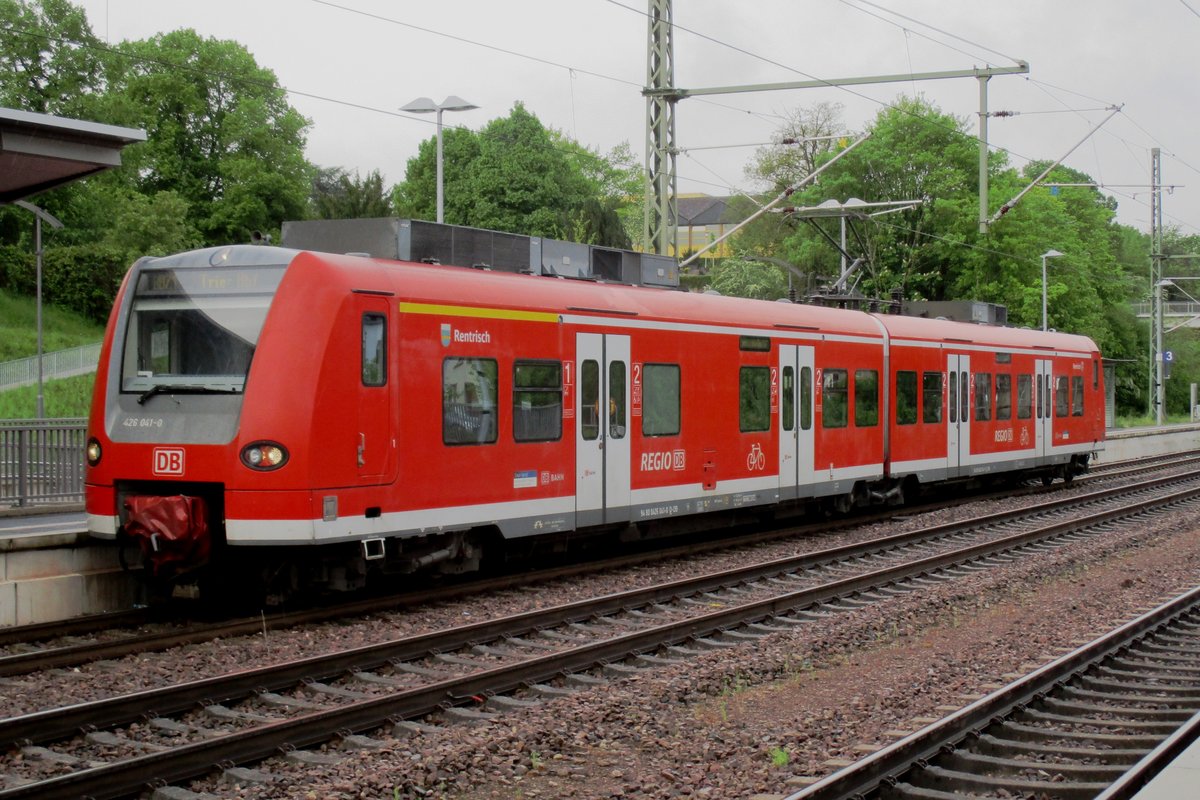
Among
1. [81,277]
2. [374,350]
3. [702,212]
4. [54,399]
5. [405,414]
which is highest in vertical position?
[702,212]

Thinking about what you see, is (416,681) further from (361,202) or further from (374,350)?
(361,202)

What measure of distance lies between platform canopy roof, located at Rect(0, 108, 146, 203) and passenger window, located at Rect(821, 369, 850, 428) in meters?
11.4

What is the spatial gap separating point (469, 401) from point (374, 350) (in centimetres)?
129

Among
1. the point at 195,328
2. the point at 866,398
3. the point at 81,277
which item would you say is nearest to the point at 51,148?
the point at 195,328

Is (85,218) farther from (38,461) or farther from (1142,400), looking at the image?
(1142,400)

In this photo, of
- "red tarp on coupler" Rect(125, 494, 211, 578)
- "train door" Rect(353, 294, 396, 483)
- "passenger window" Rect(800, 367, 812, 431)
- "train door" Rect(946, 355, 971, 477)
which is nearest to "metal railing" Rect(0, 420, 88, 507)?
"red tarp on coupler" Rect(125, 494, 211, 578)

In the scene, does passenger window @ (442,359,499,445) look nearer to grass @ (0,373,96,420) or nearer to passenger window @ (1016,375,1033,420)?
passenger window @ (1016,375,1033,420)

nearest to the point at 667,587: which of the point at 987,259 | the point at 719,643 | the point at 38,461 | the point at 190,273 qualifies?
the point at 719,643

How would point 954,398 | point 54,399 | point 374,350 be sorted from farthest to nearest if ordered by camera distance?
point 54,399
point 954,398
point 374,350

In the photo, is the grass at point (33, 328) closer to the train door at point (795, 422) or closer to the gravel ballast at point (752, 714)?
the train door at point (795, 422)

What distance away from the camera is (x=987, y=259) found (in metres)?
56.2

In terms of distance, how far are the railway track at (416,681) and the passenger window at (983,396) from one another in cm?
880

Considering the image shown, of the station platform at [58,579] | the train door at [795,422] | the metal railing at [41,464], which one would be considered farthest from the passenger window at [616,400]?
the metal railing at [41,464]

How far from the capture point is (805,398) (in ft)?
59.2
